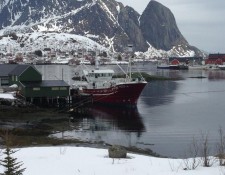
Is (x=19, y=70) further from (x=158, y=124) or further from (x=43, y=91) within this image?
(x=158, y=124)

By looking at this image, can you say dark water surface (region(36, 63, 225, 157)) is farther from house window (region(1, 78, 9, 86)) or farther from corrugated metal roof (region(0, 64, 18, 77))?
corrugated metal roof (region(0, 64, 18, 77))

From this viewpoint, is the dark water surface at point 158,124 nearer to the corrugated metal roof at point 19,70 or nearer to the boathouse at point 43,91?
the boathouse at point 43,91

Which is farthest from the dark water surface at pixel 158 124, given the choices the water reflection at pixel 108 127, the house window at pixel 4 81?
the house window at pixel 4 81

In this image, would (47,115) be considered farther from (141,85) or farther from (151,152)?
(151,152)

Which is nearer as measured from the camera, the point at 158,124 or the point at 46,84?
the point at 158,124

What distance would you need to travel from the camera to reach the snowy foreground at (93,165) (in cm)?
1748

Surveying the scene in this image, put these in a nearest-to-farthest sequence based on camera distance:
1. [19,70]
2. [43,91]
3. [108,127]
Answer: [108,127] < [43,91] < [19,70]

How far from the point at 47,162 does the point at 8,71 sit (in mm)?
56310

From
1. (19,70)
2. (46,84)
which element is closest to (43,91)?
(46,84)

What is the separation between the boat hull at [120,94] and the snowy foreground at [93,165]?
1606 inches

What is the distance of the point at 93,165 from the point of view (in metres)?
18.9

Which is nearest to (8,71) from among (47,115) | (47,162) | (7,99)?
(7,99)

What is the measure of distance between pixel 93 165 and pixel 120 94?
45.7m

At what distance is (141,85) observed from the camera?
63938 millimetres
